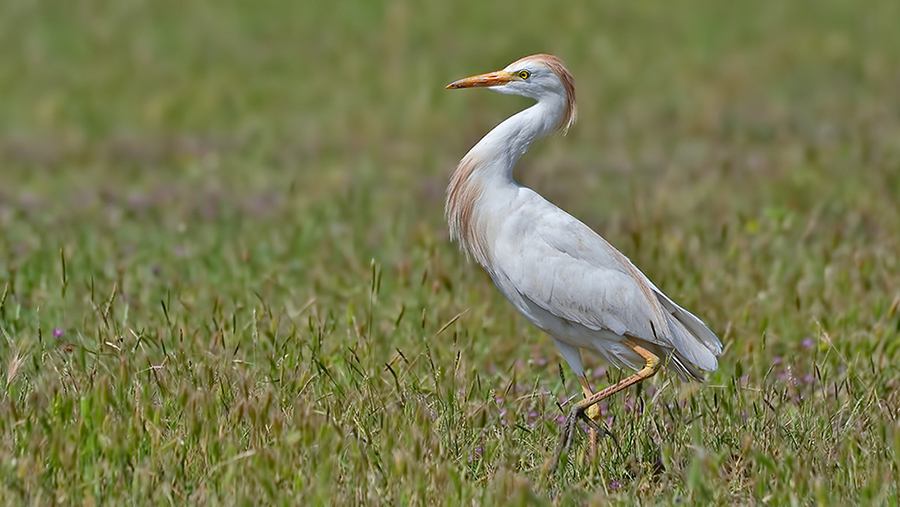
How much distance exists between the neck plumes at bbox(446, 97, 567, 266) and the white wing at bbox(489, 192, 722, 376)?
0.34 ft

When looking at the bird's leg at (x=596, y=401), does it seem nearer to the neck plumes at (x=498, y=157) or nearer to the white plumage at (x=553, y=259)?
the white plumage at (x=553, y=259)

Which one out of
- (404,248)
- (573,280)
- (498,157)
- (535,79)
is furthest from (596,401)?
(404,248)

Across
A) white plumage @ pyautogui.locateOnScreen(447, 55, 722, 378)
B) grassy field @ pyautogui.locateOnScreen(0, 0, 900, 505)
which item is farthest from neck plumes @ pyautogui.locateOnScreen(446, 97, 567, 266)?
grassy field @ pyautogui.locateOnScreen(0, 0, 900, 505)

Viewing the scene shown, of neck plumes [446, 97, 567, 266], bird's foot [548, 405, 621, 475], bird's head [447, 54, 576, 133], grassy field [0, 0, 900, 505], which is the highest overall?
bird's head [447, 54, 576, 133]

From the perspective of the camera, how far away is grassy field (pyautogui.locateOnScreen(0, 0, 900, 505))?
352 cm

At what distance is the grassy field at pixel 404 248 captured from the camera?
11.5ft

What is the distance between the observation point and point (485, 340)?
5480 millimetres

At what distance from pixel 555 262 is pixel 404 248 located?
299 centimetres

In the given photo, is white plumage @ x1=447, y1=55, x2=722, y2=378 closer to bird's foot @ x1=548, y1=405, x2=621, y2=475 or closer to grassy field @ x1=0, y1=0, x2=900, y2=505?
grassy field @ x1=0, y1=0, x2=900, y2=505

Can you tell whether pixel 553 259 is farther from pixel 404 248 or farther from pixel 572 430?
pixel 404 248

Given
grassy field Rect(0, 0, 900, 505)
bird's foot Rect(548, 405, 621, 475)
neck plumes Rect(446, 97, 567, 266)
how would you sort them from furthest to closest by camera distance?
neck plumes Rect(446, 97, 567, 266), bird's foot Rect(548, 405, 621, 475), grassy field Rect(0, 0, 900, 505)

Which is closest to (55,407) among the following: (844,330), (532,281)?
(532,281)

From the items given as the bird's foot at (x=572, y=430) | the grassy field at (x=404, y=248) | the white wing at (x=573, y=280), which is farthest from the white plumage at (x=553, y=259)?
the bird's foot at (x=572, y=430)

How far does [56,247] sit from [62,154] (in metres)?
3.10
